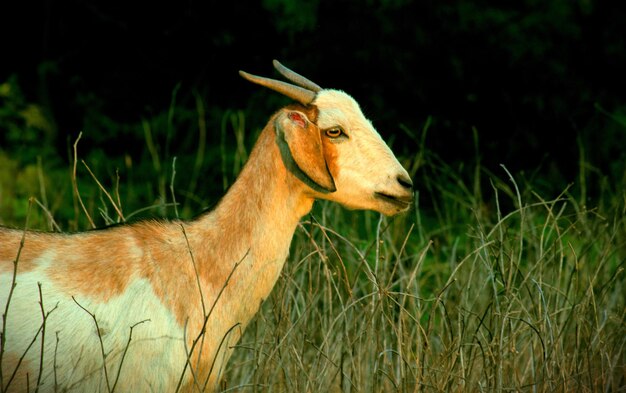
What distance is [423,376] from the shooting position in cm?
425

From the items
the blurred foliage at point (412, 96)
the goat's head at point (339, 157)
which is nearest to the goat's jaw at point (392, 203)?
the goat's head at point (339, 157)

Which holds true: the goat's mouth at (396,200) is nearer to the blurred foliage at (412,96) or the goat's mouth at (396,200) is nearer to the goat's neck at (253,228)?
the goat's neck at (253,228)

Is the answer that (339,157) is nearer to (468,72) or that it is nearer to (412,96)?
(412,96)

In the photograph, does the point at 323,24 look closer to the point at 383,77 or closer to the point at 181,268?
the point at 383,77

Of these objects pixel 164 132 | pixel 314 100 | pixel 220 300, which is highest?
pixel 314 100

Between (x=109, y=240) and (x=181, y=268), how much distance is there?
32 cm

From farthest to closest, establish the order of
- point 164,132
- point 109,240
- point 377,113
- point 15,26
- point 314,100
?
point 15,26
point 164,132
point 377,113
point 314,100
point 109,240

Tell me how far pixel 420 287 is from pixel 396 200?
2924mm

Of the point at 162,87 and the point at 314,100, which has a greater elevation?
the point at 314,100

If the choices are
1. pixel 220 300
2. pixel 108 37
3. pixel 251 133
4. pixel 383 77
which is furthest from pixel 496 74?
pixel 220 300

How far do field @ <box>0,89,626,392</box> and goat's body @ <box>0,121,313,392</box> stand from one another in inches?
7.4

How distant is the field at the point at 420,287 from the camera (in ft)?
14.3

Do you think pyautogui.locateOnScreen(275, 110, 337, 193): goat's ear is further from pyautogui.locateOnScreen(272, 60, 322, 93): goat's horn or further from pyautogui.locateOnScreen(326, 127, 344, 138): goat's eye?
pyautogui.locateOnScreen(272, 60, 322, 93): goat's horn

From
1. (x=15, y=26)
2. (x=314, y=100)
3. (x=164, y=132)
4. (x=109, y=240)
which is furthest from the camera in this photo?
(x=15, y=26)
